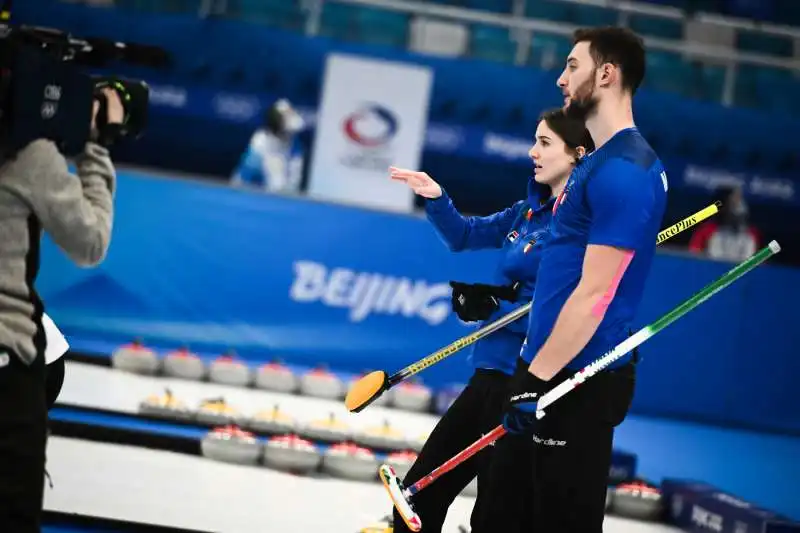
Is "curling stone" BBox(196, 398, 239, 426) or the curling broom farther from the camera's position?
"curling stone" BBox(196, 398, 239, 426)

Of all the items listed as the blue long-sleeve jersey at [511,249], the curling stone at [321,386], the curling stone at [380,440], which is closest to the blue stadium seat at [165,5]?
the curling stone at [321,386]

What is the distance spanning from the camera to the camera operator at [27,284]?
2.81 meters

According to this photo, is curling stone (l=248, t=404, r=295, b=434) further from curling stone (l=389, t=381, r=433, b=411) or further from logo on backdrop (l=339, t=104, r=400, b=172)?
logo on backdrop (l=339, t=104, r=400, b=172)

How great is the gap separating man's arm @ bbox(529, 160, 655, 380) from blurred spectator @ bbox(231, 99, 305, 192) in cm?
790

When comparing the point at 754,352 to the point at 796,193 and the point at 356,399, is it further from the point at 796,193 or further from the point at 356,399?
the point at 356,399

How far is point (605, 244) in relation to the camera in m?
2.87

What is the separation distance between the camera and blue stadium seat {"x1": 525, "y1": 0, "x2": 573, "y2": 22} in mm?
14055

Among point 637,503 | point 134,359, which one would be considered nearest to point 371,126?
point 134,359

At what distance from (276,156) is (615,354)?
8.20 m

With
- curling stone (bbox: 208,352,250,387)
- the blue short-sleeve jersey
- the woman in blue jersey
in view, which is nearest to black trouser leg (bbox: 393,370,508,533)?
the woman in blue jersey

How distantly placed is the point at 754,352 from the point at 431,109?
15.7 ft

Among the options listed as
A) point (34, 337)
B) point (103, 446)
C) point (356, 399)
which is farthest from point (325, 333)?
point (34, 337)

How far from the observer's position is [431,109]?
12.6 m

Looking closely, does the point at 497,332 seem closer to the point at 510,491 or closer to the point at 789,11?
the point at 510,491
